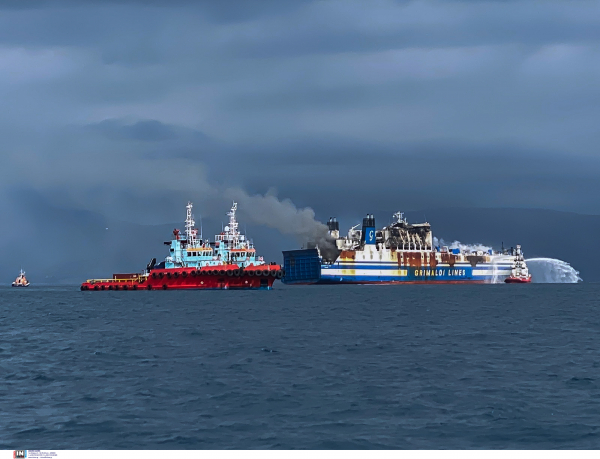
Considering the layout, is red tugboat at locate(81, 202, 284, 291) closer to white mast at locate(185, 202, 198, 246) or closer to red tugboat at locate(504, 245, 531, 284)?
white mast at locate(185, 202, 198, 246)

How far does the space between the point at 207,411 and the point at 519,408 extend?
31.8ft

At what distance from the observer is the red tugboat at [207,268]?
127812 millimetres

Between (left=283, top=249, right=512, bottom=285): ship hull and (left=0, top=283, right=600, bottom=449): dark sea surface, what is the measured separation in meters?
108

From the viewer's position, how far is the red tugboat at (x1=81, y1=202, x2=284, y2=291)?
5032 inches

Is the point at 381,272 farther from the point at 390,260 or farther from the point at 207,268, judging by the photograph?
the point at 207,268

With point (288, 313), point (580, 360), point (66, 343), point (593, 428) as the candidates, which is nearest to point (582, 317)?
point (288, 313)

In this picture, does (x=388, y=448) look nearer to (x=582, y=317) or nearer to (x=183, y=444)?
(x=183, y=444)

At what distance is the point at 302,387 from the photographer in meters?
29.7

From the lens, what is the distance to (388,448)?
20.7 metres

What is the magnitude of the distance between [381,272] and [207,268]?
51594mm

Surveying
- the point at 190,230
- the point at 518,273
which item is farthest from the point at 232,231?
the point at 518,273

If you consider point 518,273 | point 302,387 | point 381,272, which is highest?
point 381,272

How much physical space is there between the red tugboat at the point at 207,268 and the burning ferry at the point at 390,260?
3551cm
